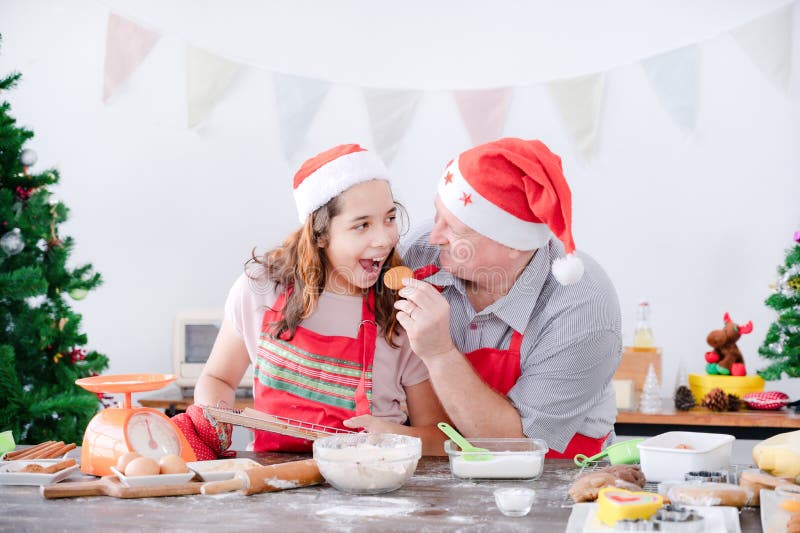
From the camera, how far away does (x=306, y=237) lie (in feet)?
7.78

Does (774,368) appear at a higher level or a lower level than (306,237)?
lower

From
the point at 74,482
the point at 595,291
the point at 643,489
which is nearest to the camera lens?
the point at 643,489

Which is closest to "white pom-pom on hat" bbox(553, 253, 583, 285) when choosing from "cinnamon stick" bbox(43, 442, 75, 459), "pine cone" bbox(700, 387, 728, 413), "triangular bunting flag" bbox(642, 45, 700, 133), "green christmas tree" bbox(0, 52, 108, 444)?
"cinnamon stick" bbox(43, 442, 75, 459)

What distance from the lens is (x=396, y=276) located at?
2264 mm

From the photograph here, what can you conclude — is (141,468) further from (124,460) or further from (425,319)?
(425,319)

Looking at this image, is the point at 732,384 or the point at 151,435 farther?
the point at 732,384

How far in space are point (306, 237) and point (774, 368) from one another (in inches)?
95.9

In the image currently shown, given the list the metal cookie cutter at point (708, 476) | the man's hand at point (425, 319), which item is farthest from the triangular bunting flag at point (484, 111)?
the metal cookie cutter at point (708, 476)

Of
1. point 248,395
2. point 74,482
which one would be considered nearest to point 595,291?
point 74,482

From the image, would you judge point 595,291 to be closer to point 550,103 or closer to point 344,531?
point 344,531

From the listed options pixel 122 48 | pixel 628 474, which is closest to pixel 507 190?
pixel 628 474

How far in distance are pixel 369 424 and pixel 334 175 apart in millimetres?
710

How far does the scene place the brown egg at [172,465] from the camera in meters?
1.73

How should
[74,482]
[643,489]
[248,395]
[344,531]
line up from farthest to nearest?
[248,395] → [74,482] → [643,489] → [344,531]
